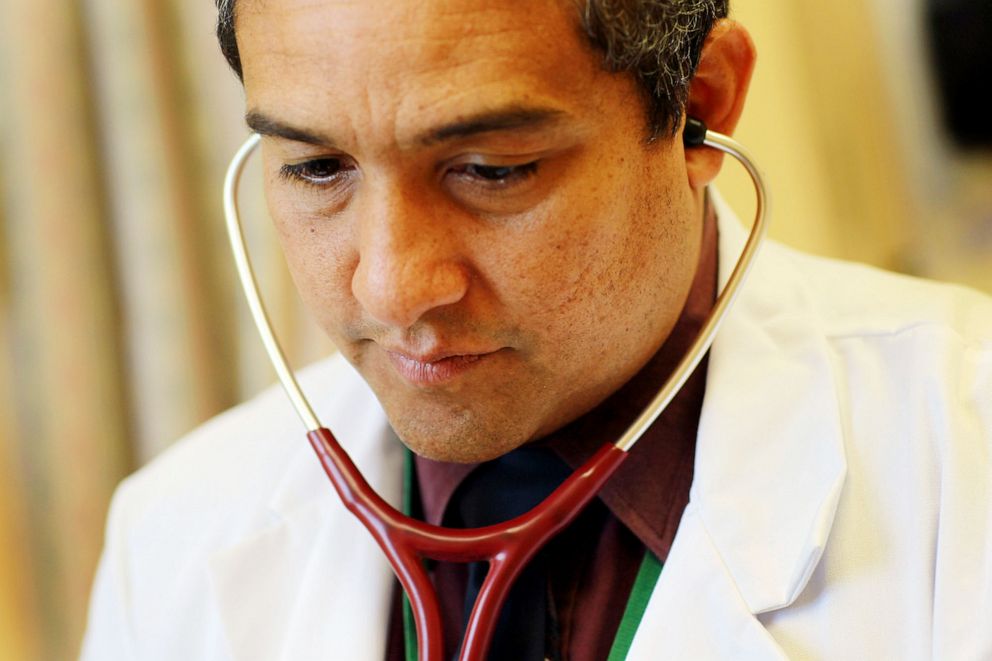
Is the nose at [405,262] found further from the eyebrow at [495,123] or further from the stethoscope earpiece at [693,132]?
the stethoscope earpiece at [693,132]

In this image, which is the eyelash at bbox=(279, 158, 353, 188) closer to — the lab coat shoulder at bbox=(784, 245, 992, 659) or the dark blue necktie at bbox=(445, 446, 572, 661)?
the dark blue necktie at bbox=(445, 446, 572, 661)

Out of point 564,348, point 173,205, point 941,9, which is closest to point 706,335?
point 564,348

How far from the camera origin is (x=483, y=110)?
80cm

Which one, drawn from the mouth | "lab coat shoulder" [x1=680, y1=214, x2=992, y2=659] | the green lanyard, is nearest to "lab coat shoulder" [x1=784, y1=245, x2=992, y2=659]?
"lab coat shoulder" [x1=680, y1=214, x2=992, y2=659]

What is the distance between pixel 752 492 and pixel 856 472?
9 cm

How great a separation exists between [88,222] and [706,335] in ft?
3.46

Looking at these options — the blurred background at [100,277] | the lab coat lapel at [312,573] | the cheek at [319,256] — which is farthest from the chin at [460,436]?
the blurred background at [100,277]

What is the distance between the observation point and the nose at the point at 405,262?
0.83 m

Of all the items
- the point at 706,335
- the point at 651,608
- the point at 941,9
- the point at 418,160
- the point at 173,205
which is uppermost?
the point at 941,9

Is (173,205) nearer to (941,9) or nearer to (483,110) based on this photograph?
(483,110)

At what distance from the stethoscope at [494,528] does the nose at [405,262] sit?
0.20 metres

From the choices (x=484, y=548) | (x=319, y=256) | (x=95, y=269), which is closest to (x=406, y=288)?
(x=319, y=256)

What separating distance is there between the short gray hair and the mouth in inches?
9.2

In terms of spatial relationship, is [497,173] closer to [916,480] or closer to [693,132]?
[693,132]
